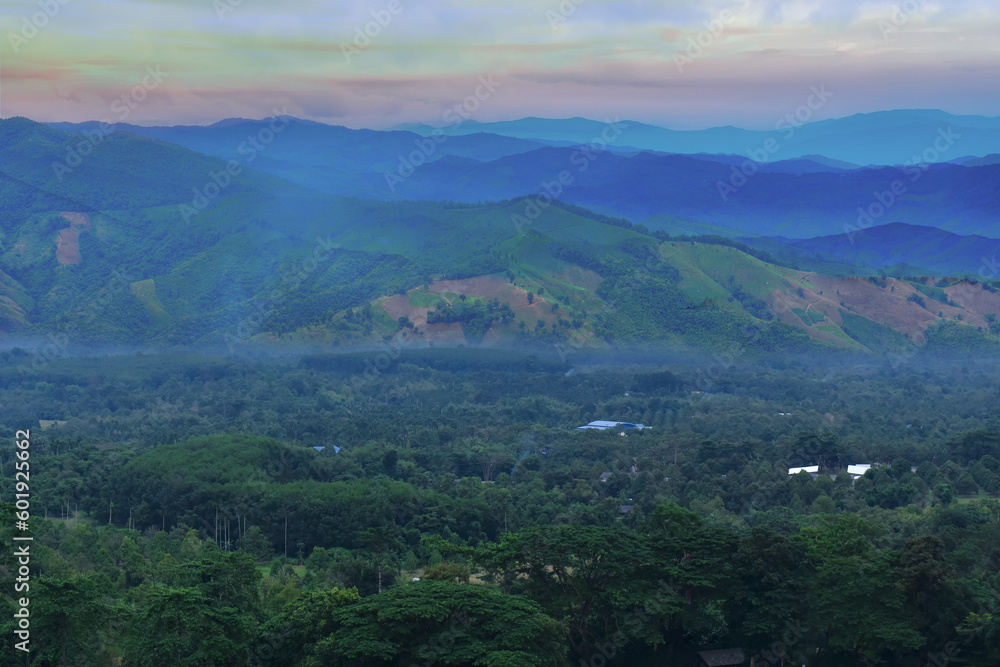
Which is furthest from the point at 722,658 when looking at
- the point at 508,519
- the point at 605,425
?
the point at 605,425

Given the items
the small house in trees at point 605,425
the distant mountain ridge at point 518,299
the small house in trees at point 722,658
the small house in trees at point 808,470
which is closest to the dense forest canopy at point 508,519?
the small house in trees at point 722,658

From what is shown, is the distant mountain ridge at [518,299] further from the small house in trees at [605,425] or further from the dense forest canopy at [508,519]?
the small house in trees at [605,425]

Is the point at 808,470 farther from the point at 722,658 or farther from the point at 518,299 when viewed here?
the point at 518,299

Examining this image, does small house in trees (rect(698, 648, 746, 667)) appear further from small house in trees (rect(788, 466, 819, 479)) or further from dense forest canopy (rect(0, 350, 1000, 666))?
small house in trees (rect(788, 466, 819, 479))

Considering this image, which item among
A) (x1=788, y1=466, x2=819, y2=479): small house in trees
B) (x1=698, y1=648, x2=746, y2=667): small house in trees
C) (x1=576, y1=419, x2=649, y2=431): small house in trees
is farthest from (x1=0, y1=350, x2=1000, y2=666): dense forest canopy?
(x1=576, y1=419, x2=649, y2=431): small house in trees

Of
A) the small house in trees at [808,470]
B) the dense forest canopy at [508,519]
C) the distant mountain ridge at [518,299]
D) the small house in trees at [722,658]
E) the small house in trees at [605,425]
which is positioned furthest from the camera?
the distant mountain ridge at [518,299]

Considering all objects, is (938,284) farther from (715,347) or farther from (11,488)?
(11,488)

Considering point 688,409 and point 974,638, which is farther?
point 688,409

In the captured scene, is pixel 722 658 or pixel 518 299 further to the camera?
pixel 518 299

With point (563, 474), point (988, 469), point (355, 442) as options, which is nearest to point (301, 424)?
point (355, 442)

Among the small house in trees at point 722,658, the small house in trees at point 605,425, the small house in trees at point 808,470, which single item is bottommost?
the small house in trees at point 605,425

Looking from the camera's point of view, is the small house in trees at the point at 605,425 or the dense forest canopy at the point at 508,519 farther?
the small house in trees at the point at 605,425
